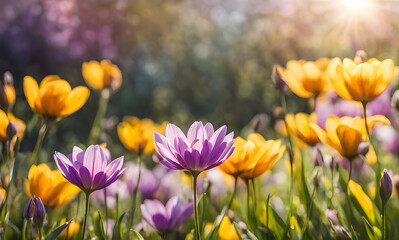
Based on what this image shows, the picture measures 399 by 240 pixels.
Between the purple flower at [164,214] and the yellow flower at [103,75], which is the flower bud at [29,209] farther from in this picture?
the yellow flower at [103,75]

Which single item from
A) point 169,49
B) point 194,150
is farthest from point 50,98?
point 169,49

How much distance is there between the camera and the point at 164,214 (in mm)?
1000

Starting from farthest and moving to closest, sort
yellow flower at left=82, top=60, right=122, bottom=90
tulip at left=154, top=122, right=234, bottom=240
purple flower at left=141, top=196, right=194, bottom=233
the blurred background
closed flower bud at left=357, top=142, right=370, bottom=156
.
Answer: the blurred background < yellow flower at left=82, top=60, right=122, bottom=90 < purple flower at left=141, top=196, right=194, bottom=233 < closed flower bud at left=357, top=142, right=370, bottom=156 < tulip at left=154, top=122, right=234, bottom=240

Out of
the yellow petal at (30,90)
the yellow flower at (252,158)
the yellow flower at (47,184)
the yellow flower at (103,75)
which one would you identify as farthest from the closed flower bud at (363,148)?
the yellow flower at (103,75)

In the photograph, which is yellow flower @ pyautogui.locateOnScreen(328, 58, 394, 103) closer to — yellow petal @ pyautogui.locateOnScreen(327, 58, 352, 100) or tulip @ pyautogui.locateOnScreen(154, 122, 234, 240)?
yellow petal @ pyautogui.locateOnScreen(327, 58, 352, 100)

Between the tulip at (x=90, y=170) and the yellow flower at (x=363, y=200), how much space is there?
0.55 metres

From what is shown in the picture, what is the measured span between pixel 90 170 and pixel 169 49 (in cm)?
571

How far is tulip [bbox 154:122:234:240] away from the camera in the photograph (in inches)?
29.6

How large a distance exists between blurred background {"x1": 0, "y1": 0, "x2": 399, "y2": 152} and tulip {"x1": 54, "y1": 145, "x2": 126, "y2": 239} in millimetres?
2575

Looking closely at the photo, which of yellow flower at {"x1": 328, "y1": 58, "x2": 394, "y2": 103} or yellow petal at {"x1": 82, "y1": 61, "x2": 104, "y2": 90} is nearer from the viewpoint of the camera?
yellow flower at {"x1": 328, "y1": 58, "x2": 394, "y2": 103}

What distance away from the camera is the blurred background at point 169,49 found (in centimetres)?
460

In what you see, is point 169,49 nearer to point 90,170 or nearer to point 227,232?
point 227,232

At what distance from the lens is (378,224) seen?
98 cm

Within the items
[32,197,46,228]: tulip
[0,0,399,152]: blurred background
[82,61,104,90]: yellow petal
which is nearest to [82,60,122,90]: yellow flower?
[82,61,104,90]: yellow petal
